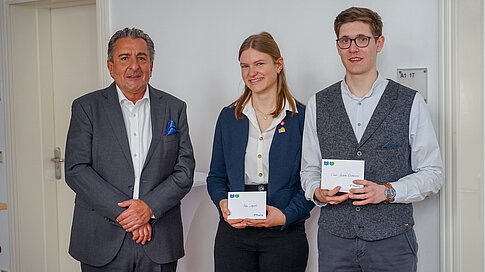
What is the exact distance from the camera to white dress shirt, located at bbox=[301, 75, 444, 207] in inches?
82.8

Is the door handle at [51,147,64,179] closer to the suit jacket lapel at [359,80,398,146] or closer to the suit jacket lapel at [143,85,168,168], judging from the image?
the suit jacket lapel at [143,85,168,168]

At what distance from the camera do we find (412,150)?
7.11 feet

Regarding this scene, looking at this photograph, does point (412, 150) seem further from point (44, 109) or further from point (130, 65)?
point (44, 109)

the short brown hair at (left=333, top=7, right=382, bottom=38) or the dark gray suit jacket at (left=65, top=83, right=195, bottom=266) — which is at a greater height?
the short brown hair at (left=333, top=7, right=382, bottom=38)

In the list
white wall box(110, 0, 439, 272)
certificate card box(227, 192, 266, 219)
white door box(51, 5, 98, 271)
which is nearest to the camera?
certificate card box(227, 192, 266, 219)

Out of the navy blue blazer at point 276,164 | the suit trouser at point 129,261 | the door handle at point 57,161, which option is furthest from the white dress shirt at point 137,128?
the door handle at point 57,161

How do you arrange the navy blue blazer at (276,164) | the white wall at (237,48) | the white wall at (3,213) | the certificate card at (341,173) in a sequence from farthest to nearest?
1. the white wall at (3,213)
2. the white wall at (237,48)
3. the navy blue blazer at (276,164)
4. the certificate card at (341,173)

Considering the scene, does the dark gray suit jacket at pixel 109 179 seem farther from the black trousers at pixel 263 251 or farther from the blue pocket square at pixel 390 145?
the blue pocket square at pixel 390 145

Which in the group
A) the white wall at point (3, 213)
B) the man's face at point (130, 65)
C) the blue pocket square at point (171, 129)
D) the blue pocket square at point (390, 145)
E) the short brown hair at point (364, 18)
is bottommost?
the white wall at point (3, 213)

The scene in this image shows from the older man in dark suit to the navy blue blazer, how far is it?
0.17m

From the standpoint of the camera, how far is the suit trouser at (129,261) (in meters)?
2.35

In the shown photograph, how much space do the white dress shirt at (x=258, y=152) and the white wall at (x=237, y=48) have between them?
0.59 metres

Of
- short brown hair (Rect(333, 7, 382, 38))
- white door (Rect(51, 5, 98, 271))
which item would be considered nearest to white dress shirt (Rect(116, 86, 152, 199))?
short brown hair (Rect(333, 7, 382, 38))

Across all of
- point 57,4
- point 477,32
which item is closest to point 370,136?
point 477,32
